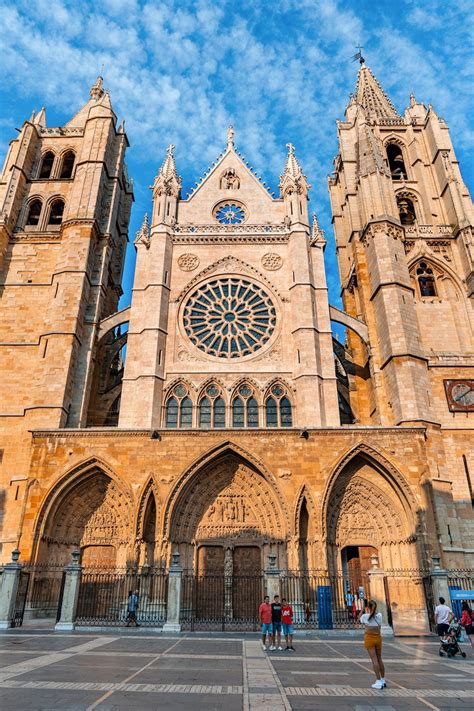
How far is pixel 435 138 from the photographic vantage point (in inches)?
980

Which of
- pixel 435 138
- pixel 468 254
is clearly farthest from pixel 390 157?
pixel 468 254

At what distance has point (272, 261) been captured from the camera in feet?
66.5

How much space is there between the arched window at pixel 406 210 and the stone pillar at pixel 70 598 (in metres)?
20.9

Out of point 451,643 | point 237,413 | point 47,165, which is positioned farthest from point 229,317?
point 47,165

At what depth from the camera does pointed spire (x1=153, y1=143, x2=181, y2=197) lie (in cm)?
2188

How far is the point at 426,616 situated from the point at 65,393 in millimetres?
12669

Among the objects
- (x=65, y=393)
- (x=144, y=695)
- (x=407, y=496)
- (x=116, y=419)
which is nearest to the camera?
(x=144, y=695)

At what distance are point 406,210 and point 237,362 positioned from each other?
1270cm

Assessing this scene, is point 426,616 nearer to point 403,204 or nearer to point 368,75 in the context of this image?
point 403,204

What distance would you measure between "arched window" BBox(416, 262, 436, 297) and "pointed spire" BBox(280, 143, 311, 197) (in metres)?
6.19

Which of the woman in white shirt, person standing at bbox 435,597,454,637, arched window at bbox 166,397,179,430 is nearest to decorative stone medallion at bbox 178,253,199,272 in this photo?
arched window at bbox 166,397,179,430

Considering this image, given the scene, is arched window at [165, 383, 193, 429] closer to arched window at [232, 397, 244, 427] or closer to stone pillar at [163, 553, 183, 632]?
arched window at [232, 397, 244, 427]

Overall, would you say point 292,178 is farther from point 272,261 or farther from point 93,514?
point 93,514

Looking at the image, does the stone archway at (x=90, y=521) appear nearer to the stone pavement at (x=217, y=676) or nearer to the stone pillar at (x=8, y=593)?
the stone pillar at (x=8, y=593)
